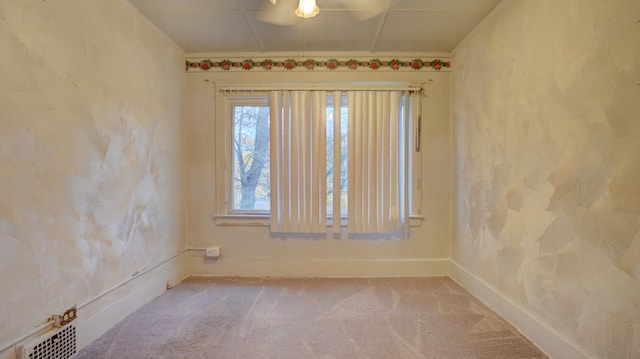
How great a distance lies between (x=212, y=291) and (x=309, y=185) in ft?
4.11

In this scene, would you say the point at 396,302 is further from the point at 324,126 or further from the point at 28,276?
the point at 28,276

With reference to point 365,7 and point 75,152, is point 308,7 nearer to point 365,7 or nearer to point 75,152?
point 365,7

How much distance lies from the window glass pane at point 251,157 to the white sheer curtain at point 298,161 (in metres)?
0.17

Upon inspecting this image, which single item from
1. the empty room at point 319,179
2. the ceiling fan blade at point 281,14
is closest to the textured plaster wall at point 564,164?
the empty room at point 319,179

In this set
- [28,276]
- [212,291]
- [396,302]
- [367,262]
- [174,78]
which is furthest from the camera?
[367,262]

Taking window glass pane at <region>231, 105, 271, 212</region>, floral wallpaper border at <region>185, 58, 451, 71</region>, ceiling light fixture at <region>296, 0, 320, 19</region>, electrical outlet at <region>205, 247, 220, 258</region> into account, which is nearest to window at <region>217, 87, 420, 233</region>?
Answer: window glass pane at <region>231, 105, 271, 212</region>

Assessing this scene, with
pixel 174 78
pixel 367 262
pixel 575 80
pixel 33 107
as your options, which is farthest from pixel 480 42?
pixel 33 107

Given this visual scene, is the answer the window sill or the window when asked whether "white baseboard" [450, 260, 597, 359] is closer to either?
the window sill

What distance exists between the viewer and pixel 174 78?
8.54 feet

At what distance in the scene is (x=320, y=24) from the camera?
2.25 metres

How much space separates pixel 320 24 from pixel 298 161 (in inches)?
46.3

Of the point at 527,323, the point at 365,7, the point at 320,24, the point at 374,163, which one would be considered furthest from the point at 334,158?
the point at 527,323

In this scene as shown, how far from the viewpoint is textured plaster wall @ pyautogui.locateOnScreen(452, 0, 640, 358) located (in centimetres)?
119

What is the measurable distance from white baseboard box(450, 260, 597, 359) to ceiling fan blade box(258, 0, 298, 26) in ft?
8.21
